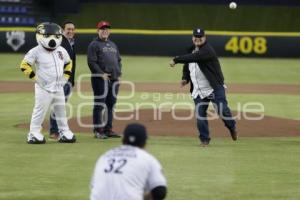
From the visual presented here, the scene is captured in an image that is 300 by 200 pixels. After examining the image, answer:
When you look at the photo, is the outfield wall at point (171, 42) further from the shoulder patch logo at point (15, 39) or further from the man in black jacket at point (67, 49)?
the man in black jacket at point (67, 49)

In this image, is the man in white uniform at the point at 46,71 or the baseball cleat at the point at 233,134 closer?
the man in white uniform at the point at 46,71

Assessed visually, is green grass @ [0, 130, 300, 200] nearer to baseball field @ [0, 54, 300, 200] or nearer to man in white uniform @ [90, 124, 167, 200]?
A: baseball field @ [0, 54, 300, 200]

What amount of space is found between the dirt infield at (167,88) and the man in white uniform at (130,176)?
605 inches

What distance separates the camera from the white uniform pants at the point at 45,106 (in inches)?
460

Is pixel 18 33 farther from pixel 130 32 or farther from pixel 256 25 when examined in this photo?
pixel 256 25

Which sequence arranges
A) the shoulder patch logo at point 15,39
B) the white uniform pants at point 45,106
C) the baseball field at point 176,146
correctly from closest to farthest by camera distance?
the baseball field at point 176,146 < the white uniform pants at point 45,106 < the shoulder patch logo at point 15,39

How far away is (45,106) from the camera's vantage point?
11.7 metres

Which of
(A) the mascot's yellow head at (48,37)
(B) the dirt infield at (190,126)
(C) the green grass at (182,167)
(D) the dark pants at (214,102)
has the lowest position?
(C) the green grass at (182,167)

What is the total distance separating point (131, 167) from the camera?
534 cm

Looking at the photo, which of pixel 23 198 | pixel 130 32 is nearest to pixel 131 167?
pixel 23 198

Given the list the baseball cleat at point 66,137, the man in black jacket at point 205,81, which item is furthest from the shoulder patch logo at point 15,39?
the man in black jacket at point 205,81

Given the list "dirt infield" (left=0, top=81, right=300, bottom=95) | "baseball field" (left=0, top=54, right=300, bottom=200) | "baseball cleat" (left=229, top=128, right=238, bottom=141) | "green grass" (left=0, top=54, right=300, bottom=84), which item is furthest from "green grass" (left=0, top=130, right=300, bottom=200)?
"green grass" (left=0, top=54, right=300, bottom=84)

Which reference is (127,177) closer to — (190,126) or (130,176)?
(130,176)

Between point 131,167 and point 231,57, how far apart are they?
28782 mm
